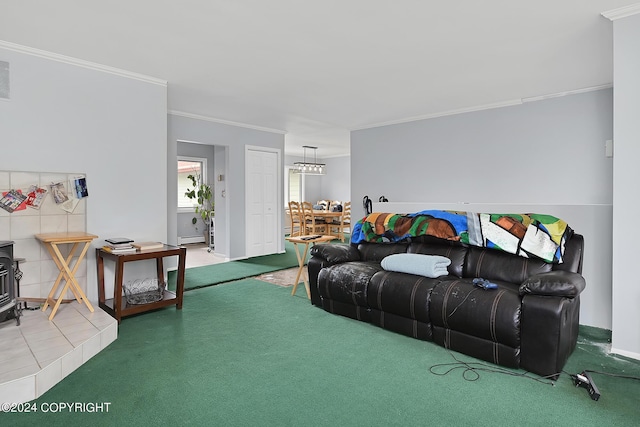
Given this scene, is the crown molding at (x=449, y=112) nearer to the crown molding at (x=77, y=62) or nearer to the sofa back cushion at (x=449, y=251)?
the sofa back cushion at (x=449, y=251)

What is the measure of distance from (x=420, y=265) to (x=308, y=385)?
1380mm

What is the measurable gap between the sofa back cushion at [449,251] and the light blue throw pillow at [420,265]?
0.11 metres

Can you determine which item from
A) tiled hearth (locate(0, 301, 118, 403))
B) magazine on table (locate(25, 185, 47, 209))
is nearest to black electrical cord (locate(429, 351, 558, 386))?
tiled hearth (locate(0, 301, 118, 403))

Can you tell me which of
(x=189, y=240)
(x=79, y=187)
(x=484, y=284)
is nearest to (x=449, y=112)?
(x=484, y=284)

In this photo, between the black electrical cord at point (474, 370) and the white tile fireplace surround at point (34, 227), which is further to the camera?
the white tile fireplace surround at point (34, 227)

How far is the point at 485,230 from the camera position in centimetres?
328

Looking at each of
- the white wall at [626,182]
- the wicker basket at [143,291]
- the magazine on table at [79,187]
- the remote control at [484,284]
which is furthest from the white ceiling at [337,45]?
the wicker basket at [143,291]

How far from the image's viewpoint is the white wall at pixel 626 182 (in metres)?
2.62

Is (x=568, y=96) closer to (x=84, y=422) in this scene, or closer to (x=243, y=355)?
(x=243, y=355)

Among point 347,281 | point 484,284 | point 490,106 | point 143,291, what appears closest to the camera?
point 484,284

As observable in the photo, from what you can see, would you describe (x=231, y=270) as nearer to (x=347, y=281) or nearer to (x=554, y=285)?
(x=347, y=281)

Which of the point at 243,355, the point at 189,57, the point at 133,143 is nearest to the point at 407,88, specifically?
the point at 189,57

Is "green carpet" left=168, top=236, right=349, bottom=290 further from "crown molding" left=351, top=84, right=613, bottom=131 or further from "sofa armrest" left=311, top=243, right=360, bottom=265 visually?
"crown molding" left=351, top=84, right=613, bottom=131

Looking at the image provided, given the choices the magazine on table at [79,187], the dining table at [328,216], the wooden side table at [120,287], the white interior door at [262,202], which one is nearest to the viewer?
the wooden side table at [120,287]
